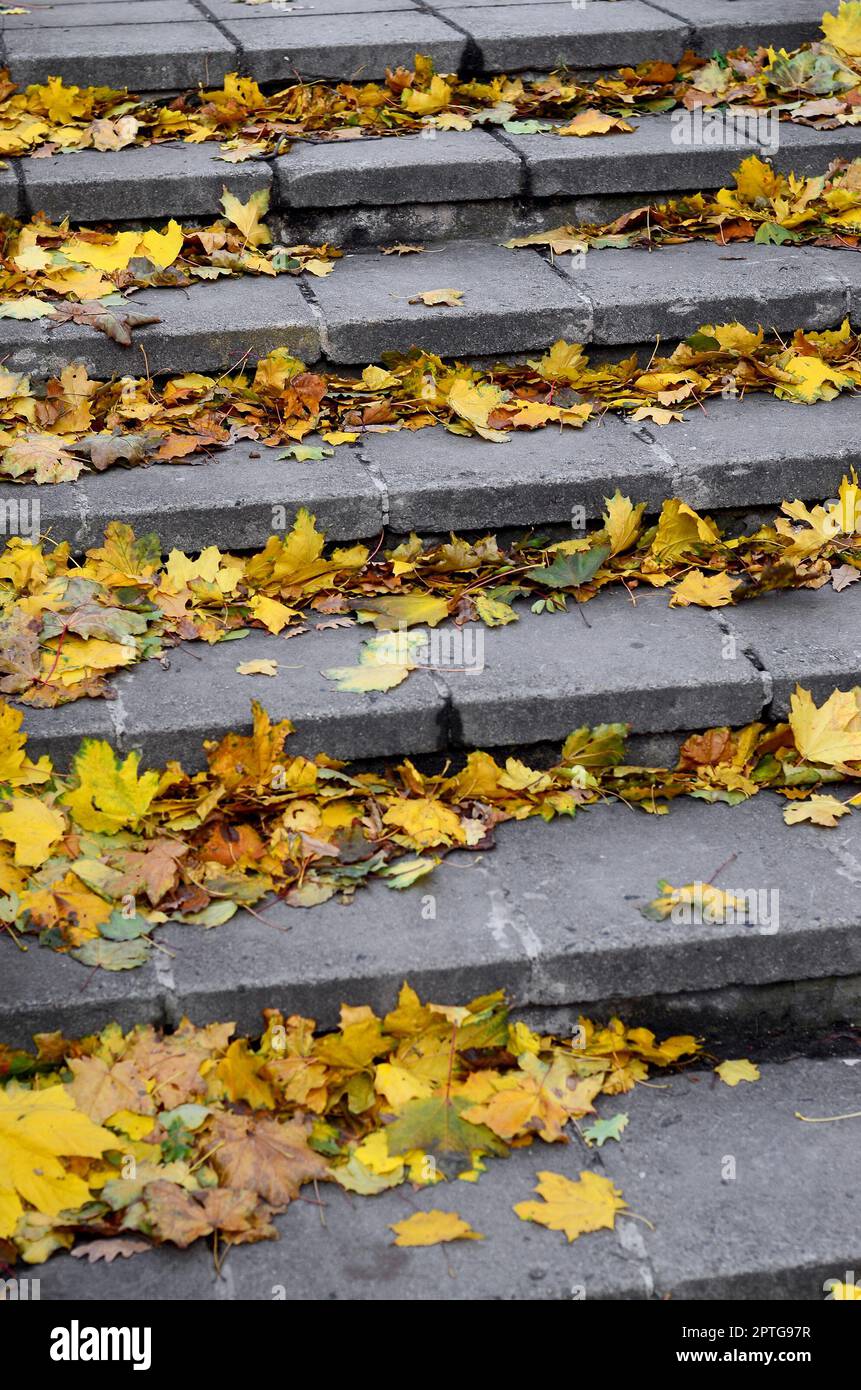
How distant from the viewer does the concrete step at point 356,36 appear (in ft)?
14.7

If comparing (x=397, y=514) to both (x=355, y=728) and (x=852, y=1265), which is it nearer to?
(x=355, y=728)

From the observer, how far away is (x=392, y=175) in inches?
162

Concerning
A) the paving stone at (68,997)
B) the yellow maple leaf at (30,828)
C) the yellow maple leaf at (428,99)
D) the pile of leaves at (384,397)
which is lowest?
the paving stone at (68,997)

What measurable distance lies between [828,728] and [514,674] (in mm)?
665

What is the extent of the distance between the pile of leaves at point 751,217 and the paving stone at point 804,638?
1.49m

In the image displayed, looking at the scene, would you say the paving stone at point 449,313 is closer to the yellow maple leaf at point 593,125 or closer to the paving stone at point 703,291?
the paving stone at point 703,291

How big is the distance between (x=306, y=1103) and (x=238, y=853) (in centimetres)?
51

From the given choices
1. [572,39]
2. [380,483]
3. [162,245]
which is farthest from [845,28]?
[380,483]

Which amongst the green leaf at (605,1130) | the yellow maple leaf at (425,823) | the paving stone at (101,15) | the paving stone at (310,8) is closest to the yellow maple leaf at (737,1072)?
the green leaf at (605,1130)

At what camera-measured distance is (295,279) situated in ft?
13.1

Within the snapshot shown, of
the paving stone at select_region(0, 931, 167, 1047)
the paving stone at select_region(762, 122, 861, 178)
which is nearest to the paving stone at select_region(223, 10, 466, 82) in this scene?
the paving stone at select_region(762, 122, 861, 178)

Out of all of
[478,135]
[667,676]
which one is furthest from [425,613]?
[478,135]

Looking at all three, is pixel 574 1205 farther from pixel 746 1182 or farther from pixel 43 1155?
pixel 43 1155

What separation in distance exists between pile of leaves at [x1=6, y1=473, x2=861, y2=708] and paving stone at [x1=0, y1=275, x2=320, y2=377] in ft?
2.17
